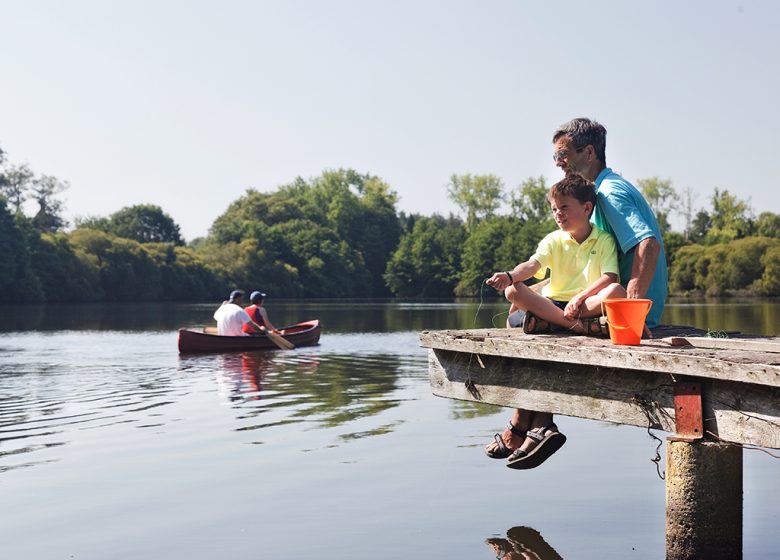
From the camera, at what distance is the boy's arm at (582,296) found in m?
6.36

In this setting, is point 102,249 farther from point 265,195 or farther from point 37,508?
point 37,508

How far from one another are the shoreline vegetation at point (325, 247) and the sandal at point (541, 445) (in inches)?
3078

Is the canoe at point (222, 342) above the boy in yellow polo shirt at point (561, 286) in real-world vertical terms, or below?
below

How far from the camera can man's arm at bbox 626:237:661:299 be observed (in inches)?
249

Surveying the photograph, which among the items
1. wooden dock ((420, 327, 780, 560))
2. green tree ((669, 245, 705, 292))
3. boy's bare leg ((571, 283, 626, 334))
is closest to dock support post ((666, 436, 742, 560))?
wooden dock ((420, 327, 780, 560))

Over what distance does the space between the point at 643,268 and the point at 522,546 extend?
7.02 ft

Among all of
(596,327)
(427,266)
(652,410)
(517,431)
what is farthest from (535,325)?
(427,266)

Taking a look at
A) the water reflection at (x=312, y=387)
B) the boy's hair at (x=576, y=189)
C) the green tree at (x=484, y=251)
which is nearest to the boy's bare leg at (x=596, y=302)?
the boy's hair at (x=576, y=189)

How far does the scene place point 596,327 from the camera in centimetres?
631

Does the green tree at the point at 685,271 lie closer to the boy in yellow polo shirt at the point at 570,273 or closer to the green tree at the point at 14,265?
the green tree at the point at 14,265

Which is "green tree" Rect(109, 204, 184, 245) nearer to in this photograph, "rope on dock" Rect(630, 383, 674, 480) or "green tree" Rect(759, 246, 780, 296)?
"green tree" Rect(759, 246, 780, 296)

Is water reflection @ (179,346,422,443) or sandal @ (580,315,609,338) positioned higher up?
sandal @ (580,315,609,338)

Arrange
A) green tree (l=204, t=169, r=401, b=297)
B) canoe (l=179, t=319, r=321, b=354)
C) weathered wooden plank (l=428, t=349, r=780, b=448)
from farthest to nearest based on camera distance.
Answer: green tree (l=204, t=169, r=401, b=297) → canoe (l=179, t=319, r=321, b=354) → weathered wooden plank (l=428, t=349, r=780, b=448)

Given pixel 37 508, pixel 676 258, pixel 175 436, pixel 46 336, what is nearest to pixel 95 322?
pixel 46 336
